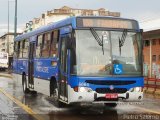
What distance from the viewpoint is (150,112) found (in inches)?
582

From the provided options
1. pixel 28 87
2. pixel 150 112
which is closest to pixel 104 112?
pixel 150 112

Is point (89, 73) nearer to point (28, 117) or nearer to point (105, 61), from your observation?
point (105, 61)

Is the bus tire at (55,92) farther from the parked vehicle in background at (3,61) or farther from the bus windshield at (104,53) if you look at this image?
the parked vehicle in background at (3,61)

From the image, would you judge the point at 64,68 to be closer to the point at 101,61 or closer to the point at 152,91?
the point at 101,61

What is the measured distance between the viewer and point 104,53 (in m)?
13.8

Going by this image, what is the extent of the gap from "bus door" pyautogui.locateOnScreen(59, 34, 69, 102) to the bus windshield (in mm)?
717

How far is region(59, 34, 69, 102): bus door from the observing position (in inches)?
571

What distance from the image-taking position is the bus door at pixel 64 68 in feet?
47.6

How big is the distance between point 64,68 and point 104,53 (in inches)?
64.4

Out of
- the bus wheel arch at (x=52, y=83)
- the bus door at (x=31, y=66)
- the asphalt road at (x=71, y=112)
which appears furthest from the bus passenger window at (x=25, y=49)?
the bus wheel arch at (x=52, y=83)

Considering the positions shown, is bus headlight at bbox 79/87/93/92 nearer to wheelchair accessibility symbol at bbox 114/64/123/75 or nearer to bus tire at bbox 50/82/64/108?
wheelchair accessibility symbol at bbox 114/64/123/75

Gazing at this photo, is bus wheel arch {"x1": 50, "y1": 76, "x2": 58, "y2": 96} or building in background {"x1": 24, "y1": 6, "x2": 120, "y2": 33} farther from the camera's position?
building in background {"x1": 24, "y1": 6, "x2": 120, "y2": 33}

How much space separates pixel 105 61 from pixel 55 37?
336cm

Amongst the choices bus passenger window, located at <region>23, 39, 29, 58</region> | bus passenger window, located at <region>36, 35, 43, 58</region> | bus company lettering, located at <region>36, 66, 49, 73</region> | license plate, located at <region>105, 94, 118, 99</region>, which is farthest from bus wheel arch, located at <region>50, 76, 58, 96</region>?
bus passenger window, located at <region>23, 39, 29, 58</region>
